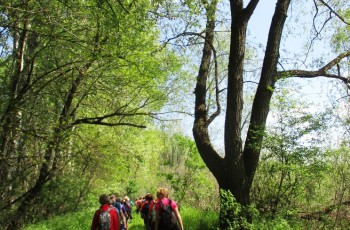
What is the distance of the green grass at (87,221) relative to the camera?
10.2 m

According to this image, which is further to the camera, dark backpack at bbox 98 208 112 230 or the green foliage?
dark backpack at bbox 98 208 112 230

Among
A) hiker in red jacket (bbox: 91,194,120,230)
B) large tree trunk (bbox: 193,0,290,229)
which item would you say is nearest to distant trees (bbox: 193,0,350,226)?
large tree trunk (bbox: 193,0,290,229)

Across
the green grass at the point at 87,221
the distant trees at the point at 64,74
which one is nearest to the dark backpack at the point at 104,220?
the distant trees at the point at 64,74

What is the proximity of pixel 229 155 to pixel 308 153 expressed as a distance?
198cm

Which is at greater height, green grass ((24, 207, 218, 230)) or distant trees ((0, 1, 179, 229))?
distant trees ((0, 1, 179, 229))

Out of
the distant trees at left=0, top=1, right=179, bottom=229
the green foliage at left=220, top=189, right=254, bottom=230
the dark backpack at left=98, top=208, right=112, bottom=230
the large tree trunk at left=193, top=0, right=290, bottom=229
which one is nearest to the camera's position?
the distant trees at left=0, top=1, right=179, bottom=229

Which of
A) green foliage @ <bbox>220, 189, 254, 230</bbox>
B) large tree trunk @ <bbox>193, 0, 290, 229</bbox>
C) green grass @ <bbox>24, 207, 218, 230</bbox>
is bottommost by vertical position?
green grass @ <bbox>24, 207, 218, 230</bbox>

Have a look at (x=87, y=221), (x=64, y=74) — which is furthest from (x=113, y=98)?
(x=87, y=221)

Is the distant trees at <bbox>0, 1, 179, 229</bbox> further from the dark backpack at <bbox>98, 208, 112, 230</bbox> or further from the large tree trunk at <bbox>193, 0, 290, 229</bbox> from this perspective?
the large tree trunk at <bbox>193, 0, 290, 229</bbox>

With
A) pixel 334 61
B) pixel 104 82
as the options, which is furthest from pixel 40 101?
pixel 334 61

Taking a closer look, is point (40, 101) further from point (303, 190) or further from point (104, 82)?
point (303, 190)

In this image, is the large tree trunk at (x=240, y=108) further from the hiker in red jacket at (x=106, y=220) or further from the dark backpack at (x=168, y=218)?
the hiker in red jacket at (x=106, y=220)

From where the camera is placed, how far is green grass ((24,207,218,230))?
33.3 ft

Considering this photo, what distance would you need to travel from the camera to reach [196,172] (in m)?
15.9
